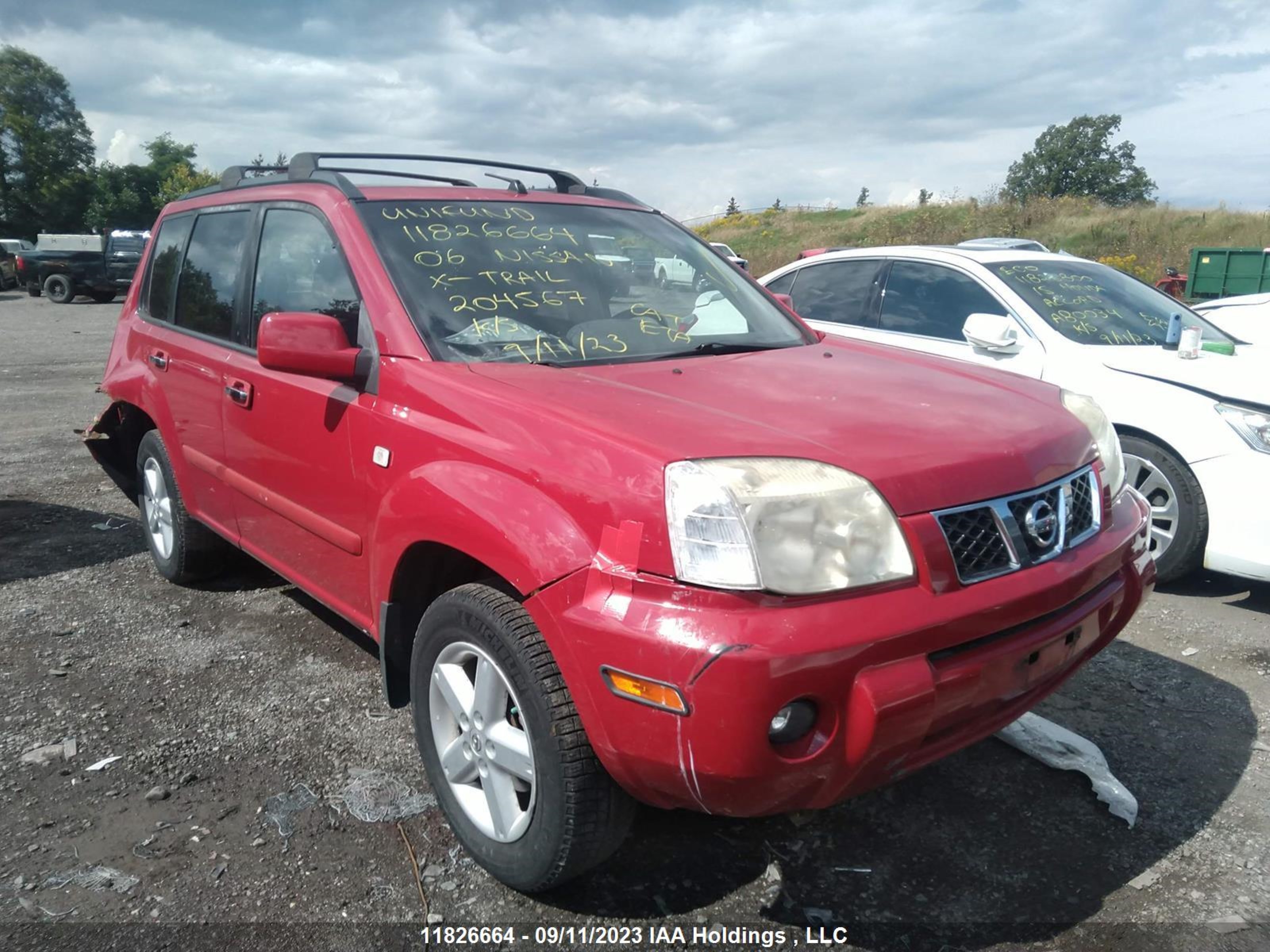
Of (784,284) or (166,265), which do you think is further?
(784,284)

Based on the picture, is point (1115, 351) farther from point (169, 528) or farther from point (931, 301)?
point (169, 528)

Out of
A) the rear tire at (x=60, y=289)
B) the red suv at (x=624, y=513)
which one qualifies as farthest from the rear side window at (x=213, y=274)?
the rear tire at (x=60, y=289)

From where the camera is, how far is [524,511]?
210cm

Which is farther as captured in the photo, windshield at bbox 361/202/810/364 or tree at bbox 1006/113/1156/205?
tree at bbox 1006/113/1156/205

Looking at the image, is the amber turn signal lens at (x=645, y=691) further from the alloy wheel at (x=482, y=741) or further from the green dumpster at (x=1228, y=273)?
the green dumpster at (x=1228, y=273)

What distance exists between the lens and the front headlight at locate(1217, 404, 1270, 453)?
4.05 m

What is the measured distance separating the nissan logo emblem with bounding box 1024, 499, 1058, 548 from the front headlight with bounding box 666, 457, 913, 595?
0.40 m

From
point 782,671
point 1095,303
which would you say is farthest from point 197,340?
point 1095,303

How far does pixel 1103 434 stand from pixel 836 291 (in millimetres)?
3610

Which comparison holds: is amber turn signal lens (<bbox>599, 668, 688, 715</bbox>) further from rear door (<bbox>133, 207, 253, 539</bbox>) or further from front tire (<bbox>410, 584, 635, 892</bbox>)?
rear door (<bbox>133, 207, 253, 539</bbox>)

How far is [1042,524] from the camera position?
220 cm

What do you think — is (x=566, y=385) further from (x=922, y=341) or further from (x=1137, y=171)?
(x=1137, y=171)

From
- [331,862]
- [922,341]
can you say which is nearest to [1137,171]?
[922,341]

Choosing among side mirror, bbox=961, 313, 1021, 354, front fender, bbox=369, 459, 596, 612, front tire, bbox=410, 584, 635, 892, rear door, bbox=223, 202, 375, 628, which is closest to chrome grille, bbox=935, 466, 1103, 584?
front fender, bbox=369, 459, 596, 612
